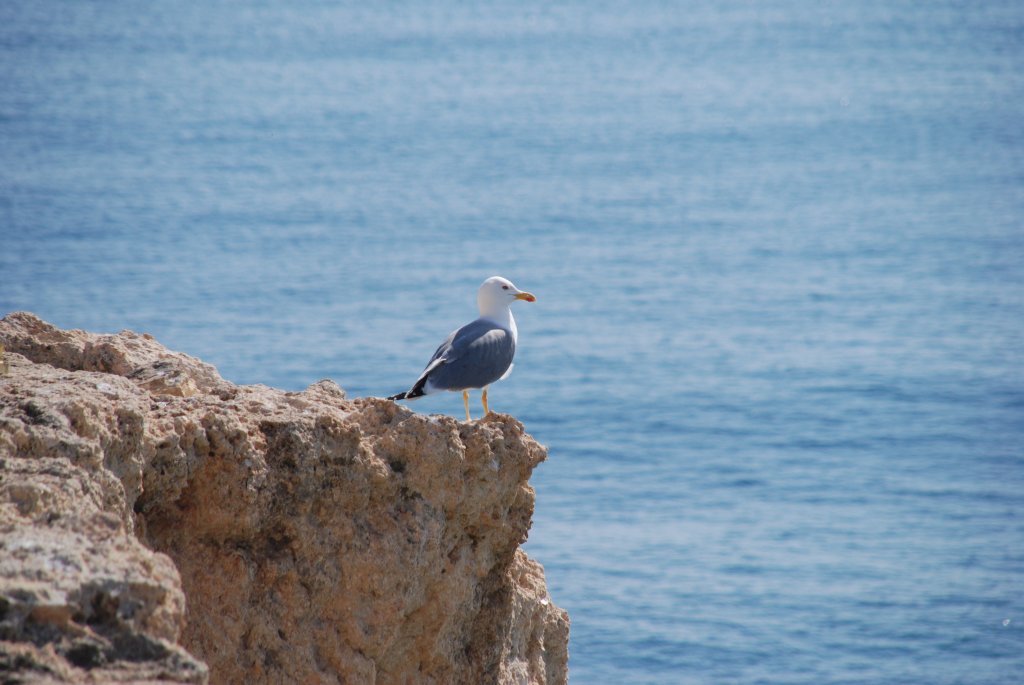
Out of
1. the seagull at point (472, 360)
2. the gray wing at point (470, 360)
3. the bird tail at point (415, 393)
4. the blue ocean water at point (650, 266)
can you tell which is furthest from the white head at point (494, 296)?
the blue ocean water at point (650, 266)

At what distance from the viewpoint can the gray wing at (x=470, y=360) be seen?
870 cm

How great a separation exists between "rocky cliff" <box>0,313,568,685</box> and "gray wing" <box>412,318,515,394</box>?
1611 millimetres

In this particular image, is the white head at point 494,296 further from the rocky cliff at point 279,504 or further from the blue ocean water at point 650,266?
the blue ocean water at point 650,266

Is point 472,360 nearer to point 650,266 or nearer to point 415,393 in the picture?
point 415,393

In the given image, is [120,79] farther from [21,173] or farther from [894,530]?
[894,530]

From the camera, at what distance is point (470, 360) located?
8812 millimetres

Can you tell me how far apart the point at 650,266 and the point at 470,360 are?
2799cm

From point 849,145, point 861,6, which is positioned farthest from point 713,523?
point 861,6

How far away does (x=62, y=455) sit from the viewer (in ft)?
16.5

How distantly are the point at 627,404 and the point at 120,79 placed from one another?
3988 cm

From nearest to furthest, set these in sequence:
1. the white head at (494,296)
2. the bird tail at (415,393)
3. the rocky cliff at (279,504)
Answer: the rocky cliff at (279,504)
the bird tail at (415,393)
the white head at (494,296)

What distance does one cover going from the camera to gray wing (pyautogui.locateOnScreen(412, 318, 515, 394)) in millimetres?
8695

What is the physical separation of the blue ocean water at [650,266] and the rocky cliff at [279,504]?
10.2 meters

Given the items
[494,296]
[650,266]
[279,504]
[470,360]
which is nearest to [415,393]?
[470,360]
